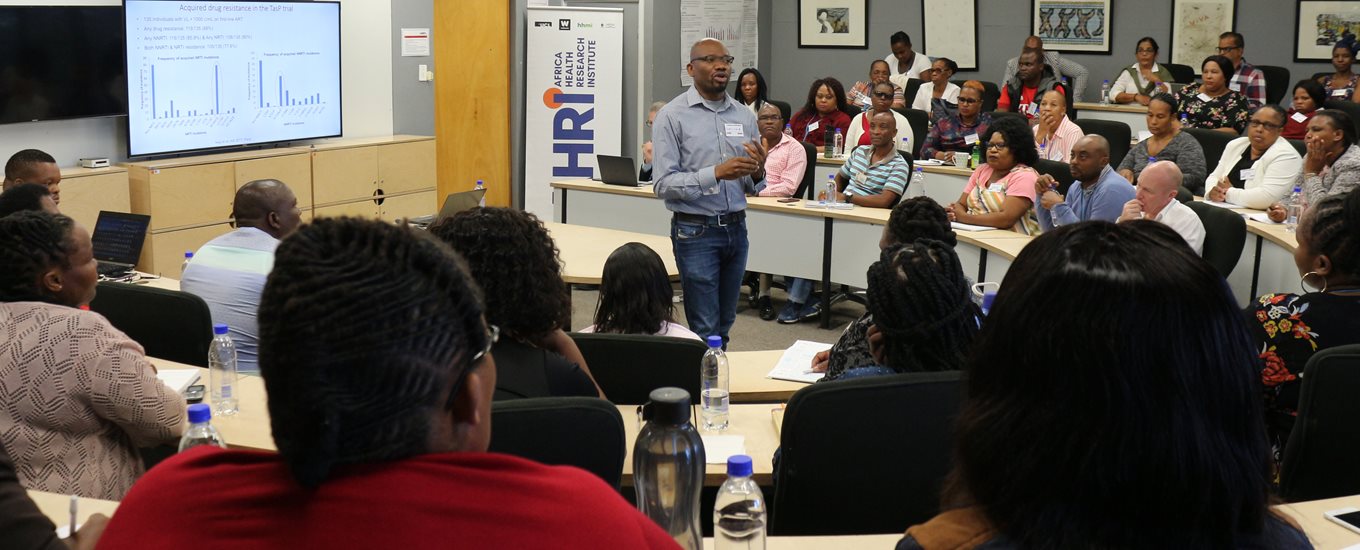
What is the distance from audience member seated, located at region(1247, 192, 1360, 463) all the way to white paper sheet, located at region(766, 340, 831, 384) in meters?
1.15

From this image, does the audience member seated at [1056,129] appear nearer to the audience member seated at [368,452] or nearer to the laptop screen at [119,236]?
the laptop screen at [119,236]

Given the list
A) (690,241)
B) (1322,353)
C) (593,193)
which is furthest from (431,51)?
(1322,353)

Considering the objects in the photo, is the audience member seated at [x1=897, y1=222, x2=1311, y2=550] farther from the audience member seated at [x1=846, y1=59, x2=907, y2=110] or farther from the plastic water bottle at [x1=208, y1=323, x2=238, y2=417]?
the audience member seated at [x1=846, y1=59, x2=907, y2=110]

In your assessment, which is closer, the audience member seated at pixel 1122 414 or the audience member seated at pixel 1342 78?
the audience member seated at pixel 1122 414

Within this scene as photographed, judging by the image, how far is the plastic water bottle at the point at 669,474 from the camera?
2225 mm

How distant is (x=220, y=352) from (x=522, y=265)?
3.75ft

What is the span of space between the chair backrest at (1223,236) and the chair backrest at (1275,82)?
605 cm

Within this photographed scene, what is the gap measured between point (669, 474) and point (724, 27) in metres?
9.55

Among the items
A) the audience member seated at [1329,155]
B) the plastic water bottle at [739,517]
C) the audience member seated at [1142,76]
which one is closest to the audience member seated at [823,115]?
the audience member seated at [1142,76]

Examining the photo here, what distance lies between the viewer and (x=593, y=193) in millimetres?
7469

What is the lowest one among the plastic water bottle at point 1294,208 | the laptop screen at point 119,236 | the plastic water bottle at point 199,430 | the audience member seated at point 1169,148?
the plastic water bottle at point 199,430

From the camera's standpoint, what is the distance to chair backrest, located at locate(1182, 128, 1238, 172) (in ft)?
24.0

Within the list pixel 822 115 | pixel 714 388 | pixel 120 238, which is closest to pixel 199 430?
pixel 714 388

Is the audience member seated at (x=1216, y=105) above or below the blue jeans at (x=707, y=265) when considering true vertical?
above
